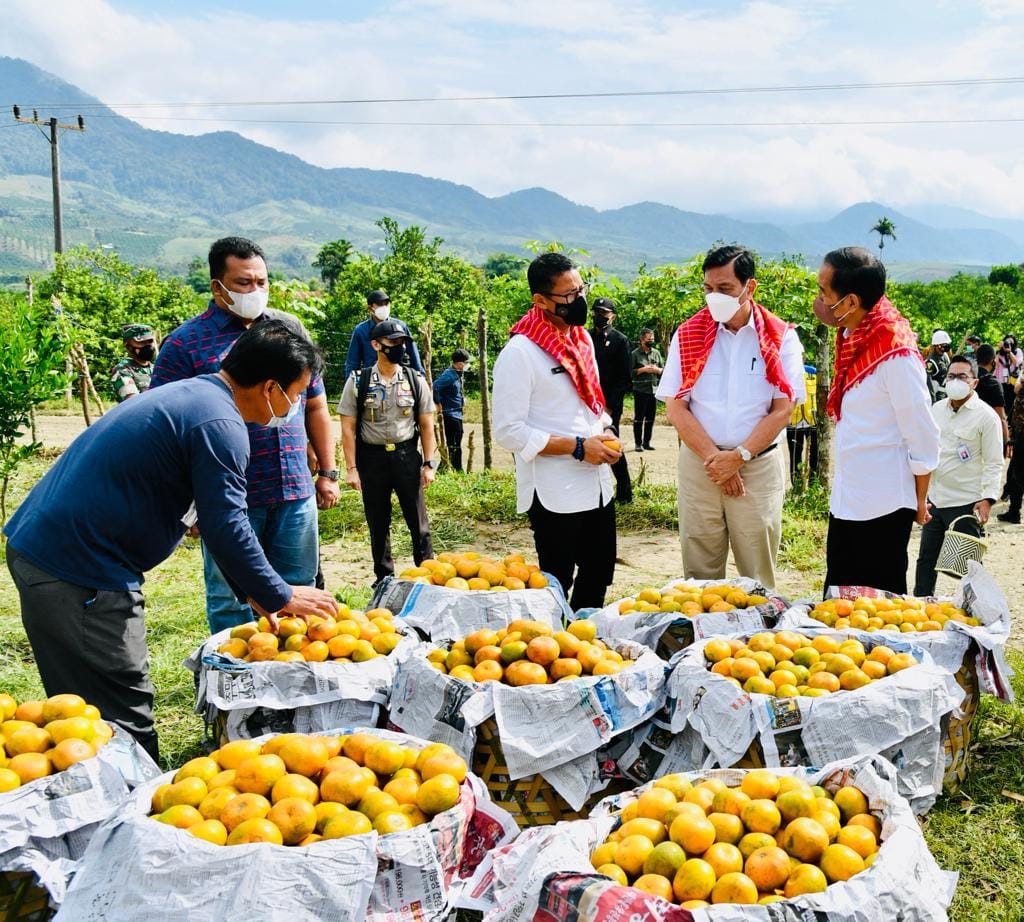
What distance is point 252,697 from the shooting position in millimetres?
3107

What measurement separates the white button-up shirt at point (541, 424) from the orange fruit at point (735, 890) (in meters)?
2.35

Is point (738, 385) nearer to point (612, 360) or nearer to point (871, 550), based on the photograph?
point (871, 550)

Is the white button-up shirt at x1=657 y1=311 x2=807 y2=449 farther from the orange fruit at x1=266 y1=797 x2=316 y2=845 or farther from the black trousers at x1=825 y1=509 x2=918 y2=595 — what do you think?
the orange fruit at x1=266 y1=797 x2=316 y2=845

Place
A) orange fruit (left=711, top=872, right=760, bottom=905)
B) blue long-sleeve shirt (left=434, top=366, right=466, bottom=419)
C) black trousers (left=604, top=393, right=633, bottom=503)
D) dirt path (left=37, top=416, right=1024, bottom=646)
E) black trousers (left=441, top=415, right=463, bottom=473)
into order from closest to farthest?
orange fruit (left=711, top=872, right=760, bottom=905)
dirt path (left=37, top=416, right=1024, bottom=646)
black trousers (left=604, top=393, right=633, bottom=503)
blue long-sleeve shirt (left=434, top=366, right=466, bottom=419)
black trousers (left=441, top=415, right=463, bottom=473)

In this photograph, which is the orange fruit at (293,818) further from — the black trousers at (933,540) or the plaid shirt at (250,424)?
the black trousers at (933,540)

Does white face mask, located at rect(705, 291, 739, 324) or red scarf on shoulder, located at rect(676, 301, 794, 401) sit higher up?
white face mask, located at rect(705, 291, 739, 324)

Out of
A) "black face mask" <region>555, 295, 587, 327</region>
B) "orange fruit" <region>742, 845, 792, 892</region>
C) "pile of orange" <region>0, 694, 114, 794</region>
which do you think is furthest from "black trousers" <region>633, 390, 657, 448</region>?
"orange fruit" <region>742, 845, 792, 892</region>

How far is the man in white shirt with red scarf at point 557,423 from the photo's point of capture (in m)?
4.12

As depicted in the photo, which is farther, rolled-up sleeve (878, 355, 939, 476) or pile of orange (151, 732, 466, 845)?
rolled-up sleeve (878, 355, 939, 476)

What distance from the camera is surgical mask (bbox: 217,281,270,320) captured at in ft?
12.7

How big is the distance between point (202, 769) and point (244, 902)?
0.55 meters

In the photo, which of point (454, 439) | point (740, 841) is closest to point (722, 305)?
point (740, 841)

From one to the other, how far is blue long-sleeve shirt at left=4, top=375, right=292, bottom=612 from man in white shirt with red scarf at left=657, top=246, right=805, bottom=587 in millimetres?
2327

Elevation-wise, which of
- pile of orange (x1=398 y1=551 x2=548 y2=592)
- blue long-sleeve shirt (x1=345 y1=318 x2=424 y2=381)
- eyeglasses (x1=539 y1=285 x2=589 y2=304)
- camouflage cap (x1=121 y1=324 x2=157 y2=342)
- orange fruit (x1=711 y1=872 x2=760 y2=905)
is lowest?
orange fruit (x1=711 y1=872 x2=760 y2=905)
